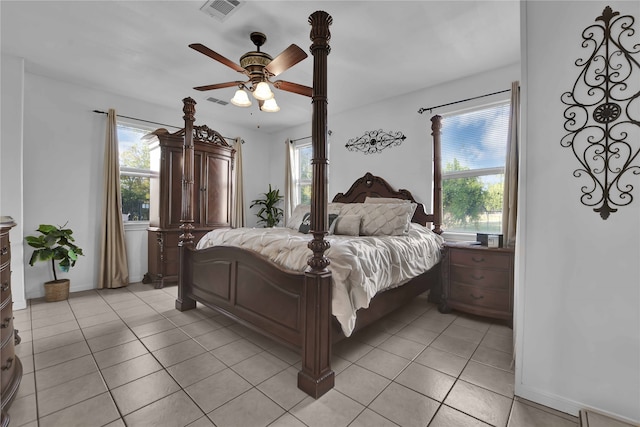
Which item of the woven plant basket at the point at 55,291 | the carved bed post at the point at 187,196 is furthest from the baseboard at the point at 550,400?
the woven plant basket at the point at 55,291

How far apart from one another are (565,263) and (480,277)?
1.30 meters

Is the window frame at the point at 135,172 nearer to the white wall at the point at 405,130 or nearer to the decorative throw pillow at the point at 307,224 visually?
the decorative throw pillow at the point at 307,224

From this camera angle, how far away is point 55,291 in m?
3.21

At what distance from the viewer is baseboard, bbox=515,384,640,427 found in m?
1.35

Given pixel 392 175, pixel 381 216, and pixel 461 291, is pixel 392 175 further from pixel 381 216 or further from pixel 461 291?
pixel 461 291

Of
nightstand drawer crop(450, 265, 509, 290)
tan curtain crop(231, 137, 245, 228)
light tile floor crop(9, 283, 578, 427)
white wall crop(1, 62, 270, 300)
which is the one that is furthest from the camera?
tan curtain crop(231, 137, 245, 228)

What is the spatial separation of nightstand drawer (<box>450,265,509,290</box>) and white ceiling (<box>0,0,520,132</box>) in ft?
7.10

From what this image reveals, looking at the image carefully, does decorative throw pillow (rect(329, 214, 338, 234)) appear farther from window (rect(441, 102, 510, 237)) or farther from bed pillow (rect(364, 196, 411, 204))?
window (rect(441, 102, 510, 237))

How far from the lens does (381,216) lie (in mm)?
3027

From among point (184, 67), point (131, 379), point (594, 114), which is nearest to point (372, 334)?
point (131, 379)

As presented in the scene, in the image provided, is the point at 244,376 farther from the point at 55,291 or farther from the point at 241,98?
the point at 55,291

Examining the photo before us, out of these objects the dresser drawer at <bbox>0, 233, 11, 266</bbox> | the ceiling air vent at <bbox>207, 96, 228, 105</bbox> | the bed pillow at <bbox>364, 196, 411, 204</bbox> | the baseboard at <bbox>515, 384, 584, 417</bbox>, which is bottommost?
the baseboard at <bbox>515, 384, 584, 417</bbox>

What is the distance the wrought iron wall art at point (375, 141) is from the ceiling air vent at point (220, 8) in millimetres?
2496

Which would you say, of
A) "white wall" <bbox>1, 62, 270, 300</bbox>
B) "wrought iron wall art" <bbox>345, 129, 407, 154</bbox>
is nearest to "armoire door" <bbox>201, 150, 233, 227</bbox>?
"white wall" <bbox>1, 62, 270, 300</bbox>
